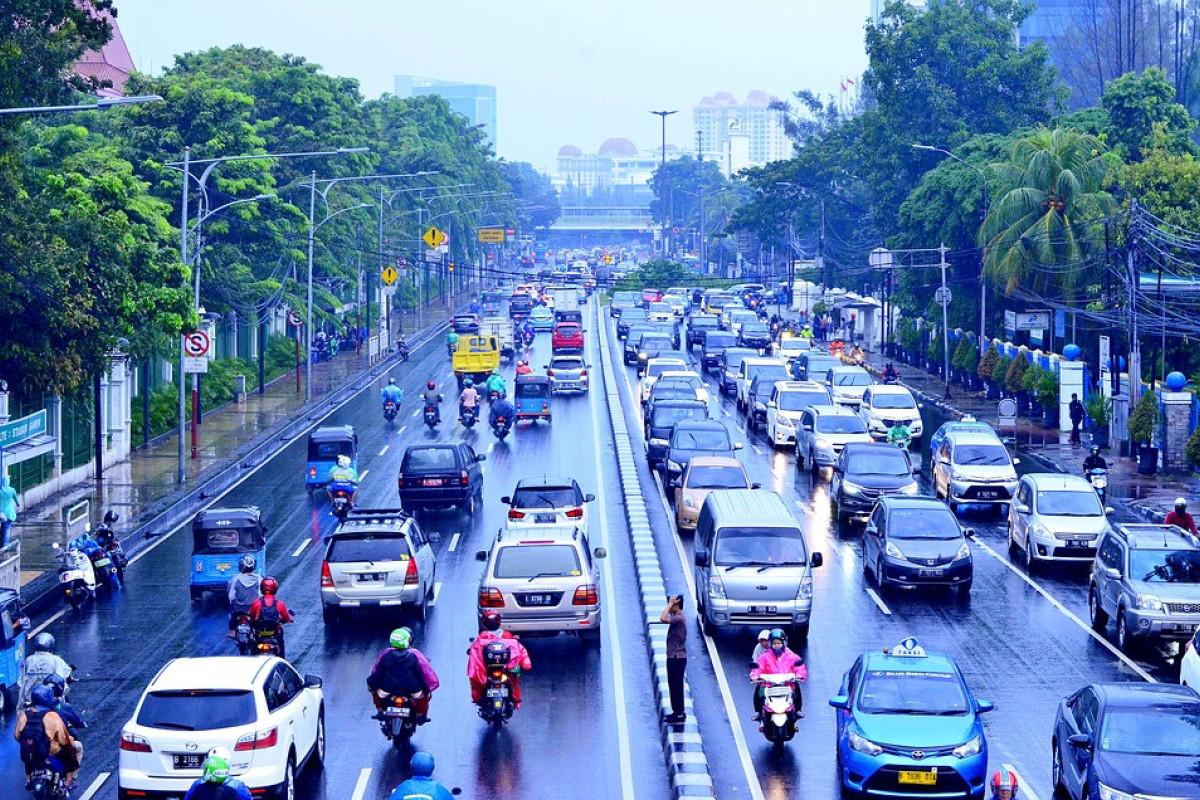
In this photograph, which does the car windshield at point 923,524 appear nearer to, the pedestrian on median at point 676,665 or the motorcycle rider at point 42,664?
the pedestrian on median at point 676,665

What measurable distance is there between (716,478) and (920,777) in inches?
728

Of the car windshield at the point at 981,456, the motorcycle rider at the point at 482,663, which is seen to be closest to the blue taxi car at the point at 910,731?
the motorcycle rider at the point at 482,663

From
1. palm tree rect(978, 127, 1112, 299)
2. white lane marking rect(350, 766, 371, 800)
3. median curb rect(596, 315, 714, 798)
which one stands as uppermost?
palm tree rect(978, 127, 1112, 299)

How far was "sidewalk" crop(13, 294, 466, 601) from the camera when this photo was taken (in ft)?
118

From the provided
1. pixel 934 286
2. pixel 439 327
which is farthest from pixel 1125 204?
pixel 439 327

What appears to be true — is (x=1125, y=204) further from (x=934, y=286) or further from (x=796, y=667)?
(x=796, y=667)

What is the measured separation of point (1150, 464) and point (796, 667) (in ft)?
95.2

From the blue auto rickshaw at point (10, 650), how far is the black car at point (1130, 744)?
12.8 metres

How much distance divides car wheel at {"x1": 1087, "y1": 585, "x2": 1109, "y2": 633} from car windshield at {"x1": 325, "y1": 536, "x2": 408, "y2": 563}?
10.7 metres

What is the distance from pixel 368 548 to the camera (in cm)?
2619

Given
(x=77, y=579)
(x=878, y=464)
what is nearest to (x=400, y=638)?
(x=77, y=579)

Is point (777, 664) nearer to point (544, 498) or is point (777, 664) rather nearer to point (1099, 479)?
point (544, 498)

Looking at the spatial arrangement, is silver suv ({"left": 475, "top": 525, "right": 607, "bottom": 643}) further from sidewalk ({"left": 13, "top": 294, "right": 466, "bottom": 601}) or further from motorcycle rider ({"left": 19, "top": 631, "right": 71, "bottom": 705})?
sidewalk ({"left": 13, "top": 294, "right": 466, "bottom": 601})

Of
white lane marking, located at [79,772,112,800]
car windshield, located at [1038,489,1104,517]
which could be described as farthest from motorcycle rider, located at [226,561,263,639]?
car windshield, located at [1038,489,1104,517]
